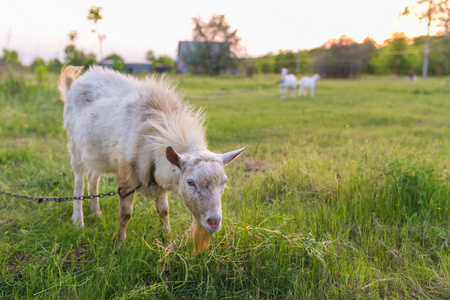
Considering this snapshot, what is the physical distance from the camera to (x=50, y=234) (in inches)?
138

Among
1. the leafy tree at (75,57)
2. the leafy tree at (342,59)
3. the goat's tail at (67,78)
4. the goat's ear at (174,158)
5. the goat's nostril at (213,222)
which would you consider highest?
the leafy tree at (342,59)

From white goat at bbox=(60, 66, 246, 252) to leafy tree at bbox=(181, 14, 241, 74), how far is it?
122 ft

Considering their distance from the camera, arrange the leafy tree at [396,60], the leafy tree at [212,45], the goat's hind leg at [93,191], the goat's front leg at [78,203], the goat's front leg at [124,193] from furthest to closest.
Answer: the leafy tree at [396,60] → the leafy tree at [212,45] → the goat's hind leg at [93,191] → the goat's front leg at [78,203] → the goat's front leg at [124,193]

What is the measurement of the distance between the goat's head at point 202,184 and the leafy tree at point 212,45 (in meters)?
39.0

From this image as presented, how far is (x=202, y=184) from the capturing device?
2637 millimetres

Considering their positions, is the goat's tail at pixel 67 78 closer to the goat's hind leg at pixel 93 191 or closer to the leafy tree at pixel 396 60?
the goat's hind leg at pixel 93 191

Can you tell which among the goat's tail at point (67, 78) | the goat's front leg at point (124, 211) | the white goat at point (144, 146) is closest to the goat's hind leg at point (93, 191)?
the white goat at point (144, 146)

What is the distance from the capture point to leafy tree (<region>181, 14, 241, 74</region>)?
3972 centimetres

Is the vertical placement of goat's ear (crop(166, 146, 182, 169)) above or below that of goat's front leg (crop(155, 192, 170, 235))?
above

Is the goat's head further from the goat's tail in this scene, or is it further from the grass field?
the goat's tail

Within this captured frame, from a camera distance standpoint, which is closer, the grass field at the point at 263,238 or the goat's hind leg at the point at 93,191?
the grass field at the point at 263,238

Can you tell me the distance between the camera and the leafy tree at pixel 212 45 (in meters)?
39.7

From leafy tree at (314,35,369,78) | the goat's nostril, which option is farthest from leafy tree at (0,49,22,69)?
leafy tree at (314,35,369,78)

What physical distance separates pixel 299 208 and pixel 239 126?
17.4 ft
